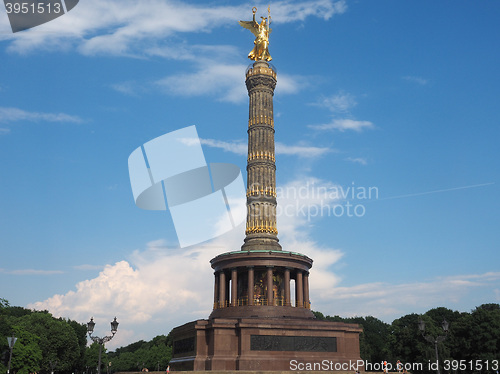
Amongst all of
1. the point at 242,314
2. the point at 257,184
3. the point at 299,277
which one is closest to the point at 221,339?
the point at 242,314

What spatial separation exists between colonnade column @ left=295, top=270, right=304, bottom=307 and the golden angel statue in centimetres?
1886

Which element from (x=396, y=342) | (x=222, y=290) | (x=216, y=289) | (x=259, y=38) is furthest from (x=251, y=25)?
(x=396, y=342)

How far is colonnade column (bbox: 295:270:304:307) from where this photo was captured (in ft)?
116

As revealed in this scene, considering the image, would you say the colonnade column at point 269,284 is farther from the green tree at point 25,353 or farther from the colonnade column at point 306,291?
the green tree at point 25,353

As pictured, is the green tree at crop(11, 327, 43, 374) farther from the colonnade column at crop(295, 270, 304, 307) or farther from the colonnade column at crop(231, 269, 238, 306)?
the colonnade column at crop(295, 270, 304, 307)

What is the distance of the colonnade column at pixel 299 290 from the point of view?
35250 mm

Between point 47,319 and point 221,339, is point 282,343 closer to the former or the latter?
point 221,339

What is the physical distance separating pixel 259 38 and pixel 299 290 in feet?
71.3

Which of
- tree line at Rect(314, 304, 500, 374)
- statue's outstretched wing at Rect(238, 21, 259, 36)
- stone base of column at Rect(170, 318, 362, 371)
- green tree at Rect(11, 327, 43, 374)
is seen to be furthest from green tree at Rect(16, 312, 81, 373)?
statue's outstretched wing at Rect(238, 21, 259, 36)

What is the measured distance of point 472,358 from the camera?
49812mm

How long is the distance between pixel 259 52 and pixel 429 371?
1532 inches

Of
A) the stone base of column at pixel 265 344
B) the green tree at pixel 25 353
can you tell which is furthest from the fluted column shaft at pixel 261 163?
the green tree at pixel 25 353

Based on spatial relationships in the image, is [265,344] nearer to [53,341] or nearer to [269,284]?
[269,284]

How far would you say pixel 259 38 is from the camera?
42.4 m
